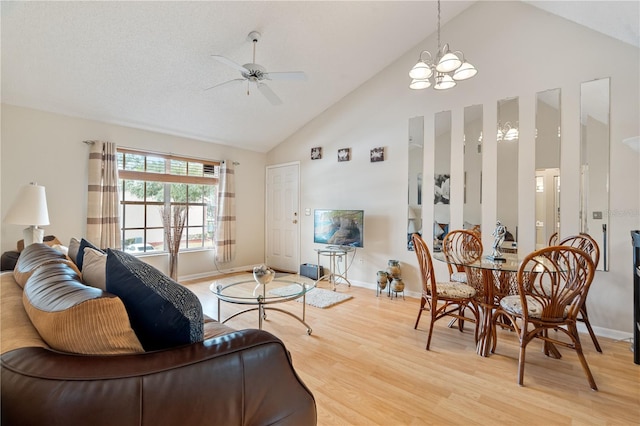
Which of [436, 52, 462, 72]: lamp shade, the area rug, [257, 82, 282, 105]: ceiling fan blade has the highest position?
[257, 82, 282, 105]: ceiling fan blade

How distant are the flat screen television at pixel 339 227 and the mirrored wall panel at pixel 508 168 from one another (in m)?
1.84

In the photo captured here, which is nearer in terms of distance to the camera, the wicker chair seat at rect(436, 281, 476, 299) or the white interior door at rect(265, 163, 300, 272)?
the wicker chair seat at rect(436, 281, 476, 299)

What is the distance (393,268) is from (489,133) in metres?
2.11

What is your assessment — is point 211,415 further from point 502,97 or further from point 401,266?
point 502,97

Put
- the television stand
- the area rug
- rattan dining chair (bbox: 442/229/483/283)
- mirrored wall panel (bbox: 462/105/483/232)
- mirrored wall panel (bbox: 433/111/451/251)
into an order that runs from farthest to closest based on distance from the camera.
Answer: the television stand < mirrored wall panel (bbox: 433/111/451/251) < the area rug < mirrored wall panel (bbox: 462/105/483/232) < rattan dining chair (bbox: 442/229/483/283)

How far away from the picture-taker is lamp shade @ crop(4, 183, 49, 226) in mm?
2697

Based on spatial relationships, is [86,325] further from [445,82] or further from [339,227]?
[339,227]

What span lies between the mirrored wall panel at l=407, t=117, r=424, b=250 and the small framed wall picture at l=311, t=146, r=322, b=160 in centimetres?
164

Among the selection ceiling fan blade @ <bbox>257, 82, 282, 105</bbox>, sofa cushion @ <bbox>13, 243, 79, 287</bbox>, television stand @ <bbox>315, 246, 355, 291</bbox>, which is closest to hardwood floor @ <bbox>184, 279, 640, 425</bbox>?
television stand @ <bbox>315, 246, 355, 291</bbox>

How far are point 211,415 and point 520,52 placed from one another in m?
4.37

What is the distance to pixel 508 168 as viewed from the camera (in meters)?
3.37

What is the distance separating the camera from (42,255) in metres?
1.71

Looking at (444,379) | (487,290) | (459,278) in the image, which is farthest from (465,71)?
(444,379)

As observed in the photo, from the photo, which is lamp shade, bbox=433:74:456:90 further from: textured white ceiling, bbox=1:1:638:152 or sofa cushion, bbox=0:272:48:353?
sofa cushion, bbox=0:272:48:353
